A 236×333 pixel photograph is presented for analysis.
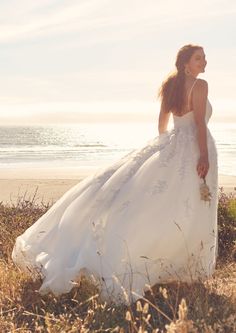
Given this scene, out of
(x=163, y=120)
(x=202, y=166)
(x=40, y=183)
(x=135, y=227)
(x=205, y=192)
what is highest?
(x=163, y=120)

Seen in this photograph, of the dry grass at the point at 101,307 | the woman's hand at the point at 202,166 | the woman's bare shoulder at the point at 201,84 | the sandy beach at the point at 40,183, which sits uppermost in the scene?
the woman's bare shoulder at the point at 201,84

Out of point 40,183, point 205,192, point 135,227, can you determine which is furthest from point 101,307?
point 40,183

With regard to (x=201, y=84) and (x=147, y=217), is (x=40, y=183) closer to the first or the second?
(x=201, y=84)

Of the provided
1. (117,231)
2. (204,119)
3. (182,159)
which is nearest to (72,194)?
(117,231)

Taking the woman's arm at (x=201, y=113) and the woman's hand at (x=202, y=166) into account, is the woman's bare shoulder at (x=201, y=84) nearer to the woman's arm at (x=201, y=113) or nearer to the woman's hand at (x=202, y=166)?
the woman's arm at (x=201, y=113)

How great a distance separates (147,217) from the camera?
5.49 meters

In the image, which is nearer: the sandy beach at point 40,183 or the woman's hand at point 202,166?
the woman's hand at point 202,166

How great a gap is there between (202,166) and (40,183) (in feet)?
54.3

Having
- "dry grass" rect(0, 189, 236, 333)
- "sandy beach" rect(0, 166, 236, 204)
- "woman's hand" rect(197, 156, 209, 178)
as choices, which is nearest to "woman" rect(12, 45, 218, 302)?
"woman's hand" rect(197, 156, 209, 178)

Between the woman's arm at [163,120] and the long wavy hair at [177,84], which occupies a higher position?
the long wavy hair at [177,84]

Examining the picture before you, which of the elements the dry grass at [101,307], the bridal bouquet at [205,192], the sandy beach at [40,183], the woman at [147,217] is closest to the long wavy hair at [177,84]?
the woman at [147,217]

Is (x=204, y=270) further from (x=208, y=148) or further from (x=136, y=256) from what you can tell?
(x=208, y=148)

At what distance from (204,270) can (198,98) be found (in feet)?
5.79

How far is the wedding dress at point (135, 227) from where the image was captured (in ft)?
17.4
